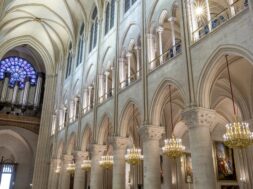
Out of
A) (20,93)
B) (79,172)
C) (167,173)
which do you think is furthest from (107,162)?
(20,93)

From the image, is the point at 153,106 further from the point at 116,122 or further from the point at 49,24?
the point at 49,24

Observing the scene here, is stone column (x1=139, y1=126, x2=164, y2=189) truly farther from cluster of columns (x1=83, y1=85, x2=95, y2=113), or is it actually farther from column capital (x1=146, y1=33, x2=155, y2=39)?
cluster of columns (x1=83, y1=85, x2=95, y2=113)

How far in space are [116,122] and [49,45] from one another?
1955 centimetres

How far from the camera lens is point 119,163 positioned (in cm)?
1441

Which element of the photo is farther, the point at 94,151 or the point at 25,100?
the point at 25,100

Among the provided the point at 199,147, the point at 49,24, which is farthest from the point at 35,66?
the point at 199,147

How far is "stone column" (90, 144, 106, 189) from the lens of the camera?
53.8ft

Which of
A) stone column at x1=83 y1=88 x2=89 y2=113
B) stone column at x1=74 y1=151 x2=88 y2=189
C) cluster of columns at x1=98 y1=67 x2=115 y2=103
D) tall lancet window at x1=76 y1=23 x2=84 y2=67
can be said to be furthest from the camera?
tall lancet window at x1=76 y1=23 x2=84 y2=67

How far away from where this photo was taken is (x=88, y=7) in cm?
2403

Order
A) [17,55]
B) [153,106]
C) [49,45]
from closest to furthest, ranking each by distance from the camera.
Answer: [153,106] → [49,45] → [17,55]

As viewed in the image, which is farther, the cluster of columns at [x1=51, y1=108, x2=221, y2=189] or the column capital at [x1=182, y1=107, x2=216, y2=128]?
the column capital at [x1=182, y1=107, x2=216, y2=128]

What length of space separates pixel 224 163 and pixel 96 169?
998 centimetres

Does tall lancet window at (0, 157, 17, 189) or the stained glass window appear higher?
the stained glass window

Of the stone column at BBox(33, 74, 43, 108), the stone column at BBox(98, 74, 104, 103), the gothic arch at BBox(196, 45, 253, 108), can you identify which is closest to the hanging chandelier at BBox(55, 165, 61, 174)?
the stone column at BBox(98, 74, 104, 103)
